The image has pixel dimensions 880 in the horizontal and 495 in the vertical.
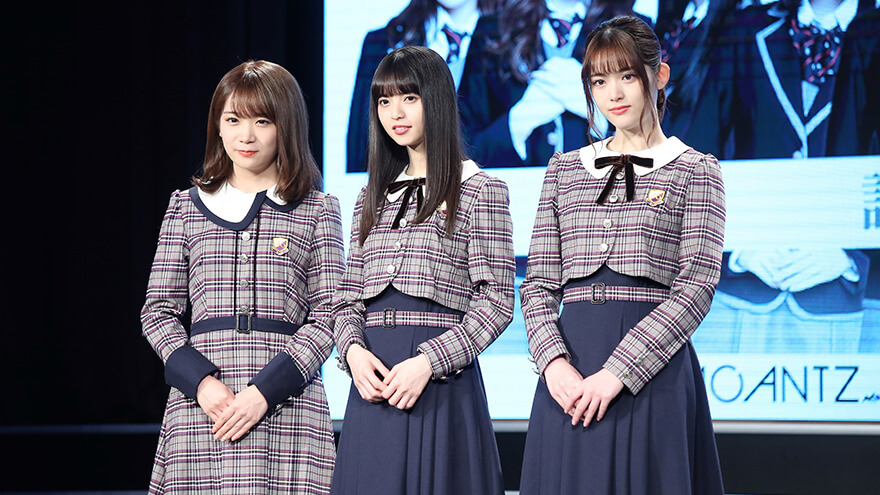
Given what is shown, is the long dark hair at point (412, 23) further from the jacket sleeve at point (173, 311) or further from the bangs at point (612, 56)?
the bangs at point (612, 56)

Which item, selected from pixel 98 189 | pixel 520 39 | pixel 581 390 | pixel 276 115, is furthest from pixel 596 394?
pixel 98 189

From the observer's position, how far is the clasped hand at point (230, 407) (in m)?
2.12

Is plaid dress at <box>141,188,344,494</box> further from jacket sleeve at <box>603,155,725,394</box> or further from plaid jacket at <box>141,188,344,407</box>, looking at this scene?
jacket sleeve at <box>603,155,725,394</box>

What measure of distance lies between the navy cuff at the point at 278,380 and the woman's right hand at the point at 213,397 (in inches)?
2.5

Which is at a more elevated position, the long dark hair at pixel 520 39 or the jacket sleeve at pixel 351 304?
the long dark hair at pixel 520 39

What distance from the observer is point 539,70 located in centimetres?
376

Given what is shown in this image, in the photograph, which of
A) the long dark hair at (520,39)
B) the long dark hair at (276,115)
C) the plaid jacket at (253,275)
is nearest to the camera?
the plaid jacket at (253,275)

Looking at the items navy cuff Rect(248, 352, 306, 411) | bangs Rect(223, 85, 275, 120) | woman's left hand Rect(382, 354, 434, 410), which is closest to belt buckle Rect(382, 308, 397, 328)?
woman's left hand Rect(382, 354, 434, 410)

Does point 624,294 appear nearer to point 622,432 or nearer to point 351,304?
point 622,432

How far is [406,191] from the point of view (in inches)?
85.4

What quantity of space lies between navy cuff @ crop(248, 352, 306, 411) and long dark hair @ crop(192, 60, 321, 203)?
0.42 m

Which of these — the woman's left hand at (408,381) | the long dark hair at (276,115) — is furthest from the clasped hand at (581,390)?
the long dark hair at (276,115)

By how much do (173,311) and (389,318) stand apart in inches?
23.3

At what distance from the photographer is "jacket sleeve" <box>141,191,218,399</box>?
2154 mm
